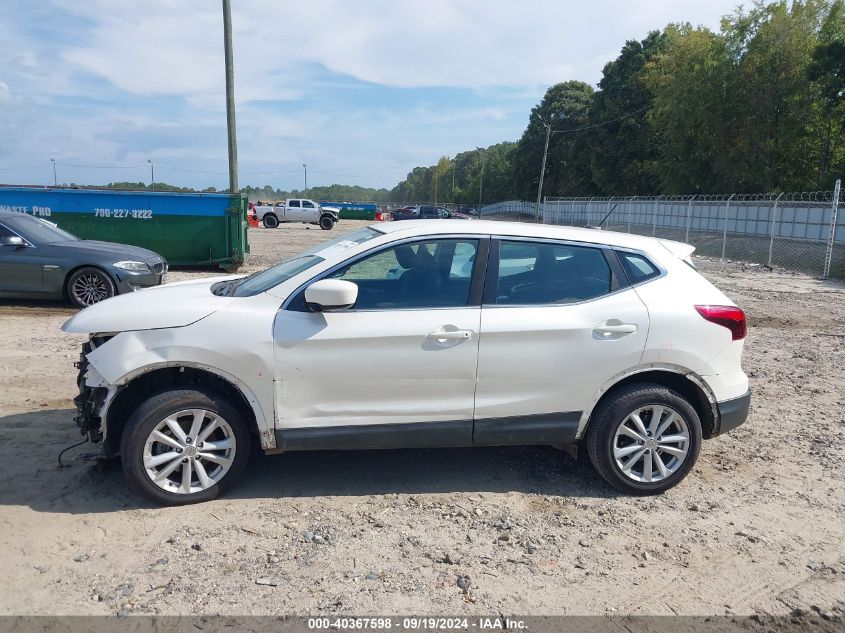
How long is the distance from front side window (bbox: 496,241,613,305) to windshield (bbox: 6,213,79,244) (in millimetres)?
8753

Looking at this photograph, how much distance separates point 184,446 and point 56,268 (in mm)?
7586

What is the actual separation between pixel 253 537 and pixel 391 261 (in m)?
1.86

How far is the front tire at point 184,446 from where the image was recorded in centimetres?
418

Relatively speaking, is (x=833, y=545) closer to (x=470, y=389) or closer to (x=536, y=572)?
(x=536, y=572)

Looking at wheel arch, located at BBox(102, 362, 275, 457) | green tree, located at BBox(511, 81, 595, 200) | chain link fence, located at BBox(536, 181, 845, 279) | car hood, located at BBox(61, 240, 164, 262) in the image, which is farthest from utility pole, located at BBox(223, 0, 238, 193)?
green tree, located at BBox(511, 81, 595, 200)

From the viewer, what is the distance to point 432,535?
410 cm

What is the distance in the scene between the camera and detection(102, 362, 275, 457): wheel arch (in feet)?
14.0

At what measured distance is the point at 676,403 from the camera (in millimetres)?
4594

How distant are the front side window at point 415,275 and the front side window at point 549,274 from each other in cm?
24

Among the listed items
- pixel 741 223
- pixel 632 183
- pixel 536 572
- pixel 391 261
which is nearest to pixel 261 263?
pixel 391 261

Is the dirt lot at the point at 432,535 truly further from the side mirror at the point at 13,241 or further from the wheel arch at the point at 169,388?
the side mirror at the point at 13,241

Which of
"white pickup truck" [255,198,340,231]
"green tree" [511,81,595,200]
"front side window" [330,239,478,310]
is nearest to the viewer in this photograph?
"front side window" [330,239,478,310]

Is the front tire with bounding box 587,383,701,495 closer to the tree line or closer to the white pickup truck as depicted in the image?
A: the tree line

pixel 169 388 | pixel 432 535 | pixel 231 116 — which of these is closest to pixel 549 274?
pixel 432 535
